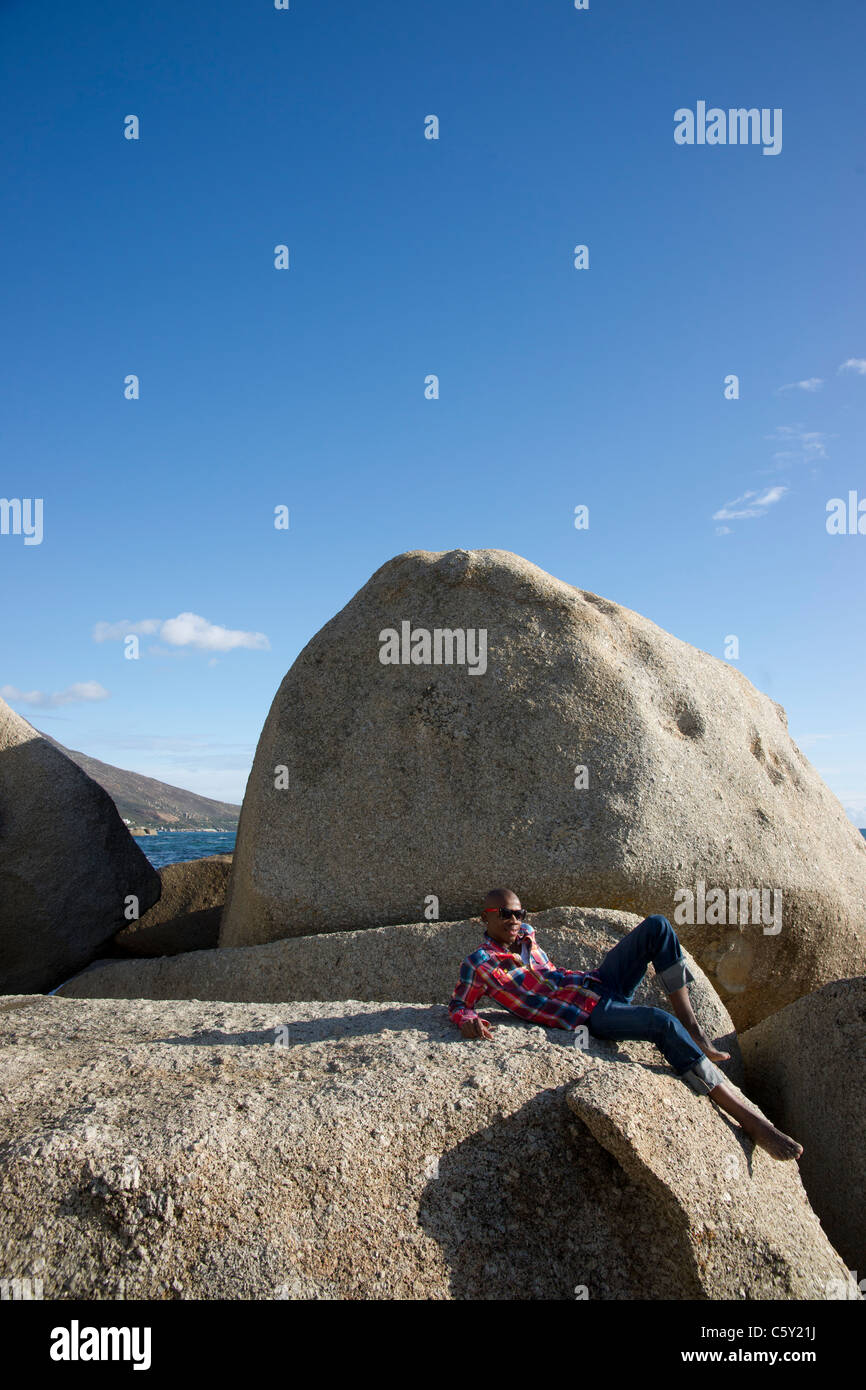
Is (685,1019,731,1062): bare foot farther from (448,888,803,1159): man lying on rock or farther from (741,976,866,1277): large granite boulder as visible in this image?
(741,976,866,1277): large granite boulder

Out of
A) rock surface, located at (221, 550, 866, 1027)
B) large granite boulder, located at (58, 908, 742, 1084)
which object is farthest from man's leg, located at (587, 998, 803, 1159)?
rock surface, located at (221, 550, 866, 1027)

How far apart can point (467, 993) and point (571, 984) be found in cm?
51

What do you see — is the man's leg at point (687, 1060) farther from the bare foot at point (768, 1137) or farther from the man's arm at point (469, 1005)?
the man's arm at point (469, 1005)

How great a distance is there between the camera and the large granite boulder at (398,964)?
5.34 m

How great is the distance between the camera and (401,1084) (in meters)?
3.57

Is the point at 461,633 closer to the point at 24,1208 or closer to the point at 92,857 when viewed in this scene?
the point at 92,857

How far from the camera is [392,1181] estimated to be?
10.6 ft

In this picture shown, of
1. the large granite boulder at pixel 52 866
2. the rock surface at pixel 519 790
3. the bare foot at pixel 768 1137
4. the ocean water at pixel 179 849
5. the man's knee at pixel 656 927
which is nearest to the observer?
the bare foot at pixel 768 1137

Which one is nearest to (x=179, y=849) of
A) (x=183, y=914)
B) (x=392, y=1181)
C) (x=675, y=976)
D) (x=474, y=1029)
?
(x=183, y=914)

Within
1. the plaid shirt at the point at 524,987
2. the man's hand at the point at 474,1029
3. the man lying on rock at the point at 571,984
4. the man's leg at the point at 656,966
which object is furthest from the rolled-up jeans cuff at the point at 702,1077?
the man's hand at the point at 474,1029

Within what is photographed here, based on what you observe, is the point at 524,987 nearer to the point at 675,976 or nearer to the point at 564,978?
the point at 564,978

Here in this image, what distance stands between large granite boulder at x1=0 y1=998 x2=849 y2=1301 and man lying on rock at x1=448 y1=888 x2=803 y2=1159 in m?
0.17
